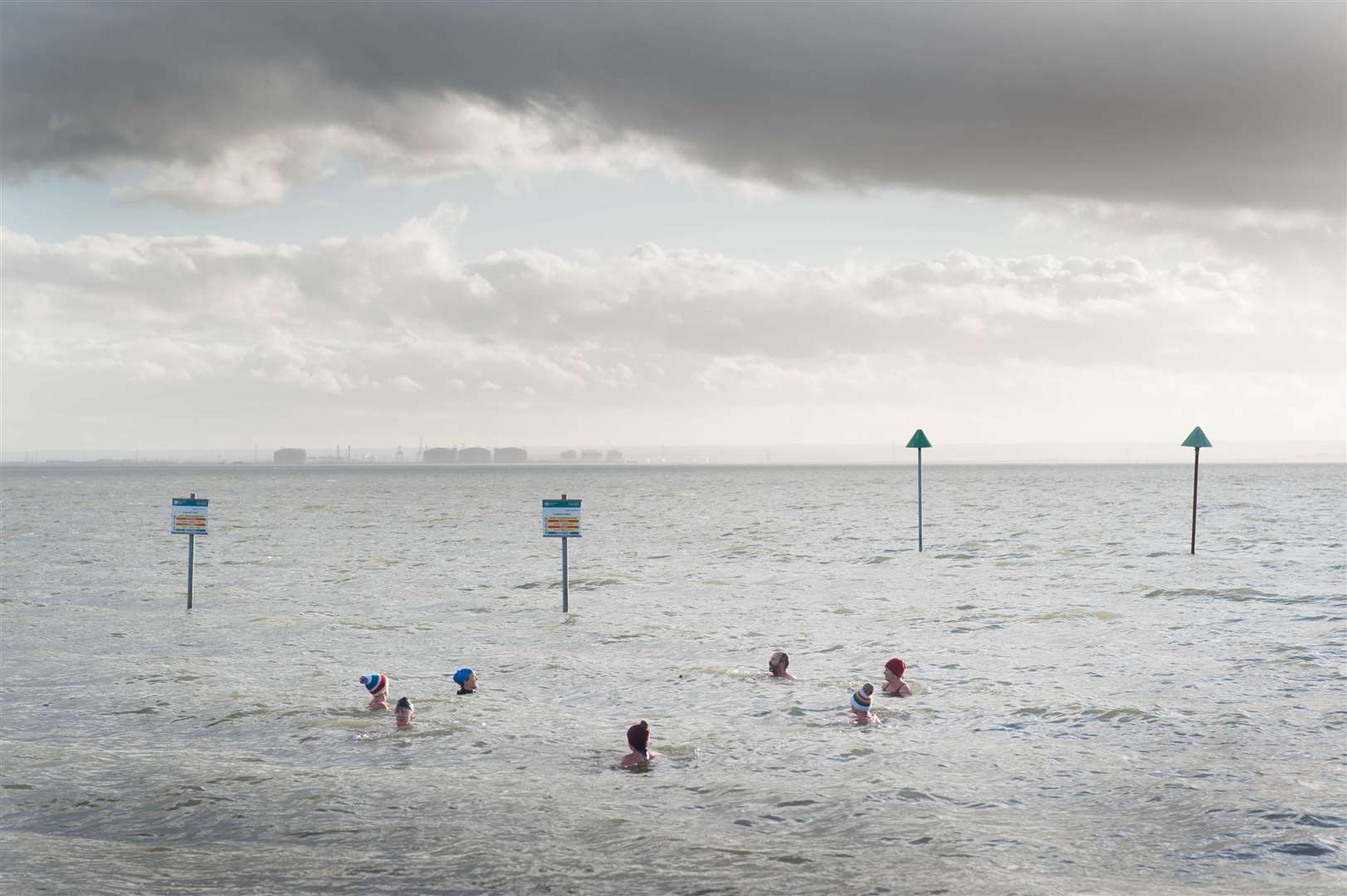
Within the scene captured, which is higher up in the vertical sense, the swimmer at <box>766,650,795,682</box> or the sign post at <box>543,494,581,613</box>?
the sign post at <box>543,494,581,613</box>

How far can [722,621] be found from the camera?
88.7ft

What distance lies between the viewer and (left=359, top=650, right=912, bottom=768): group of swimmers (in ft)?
43.7

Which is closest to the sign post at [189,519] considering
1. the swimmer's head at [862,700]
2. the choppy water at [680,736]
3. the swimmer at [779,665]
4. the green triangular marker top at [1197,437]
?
the choppy water at [680,736]

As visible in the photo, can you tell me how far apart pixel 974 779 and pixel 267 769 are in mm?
8372

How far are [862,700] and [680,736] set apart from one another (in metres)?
2.68

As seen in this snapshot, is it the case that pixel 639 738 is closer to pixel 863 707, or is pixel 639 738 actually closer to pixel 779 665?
pixel 863 707

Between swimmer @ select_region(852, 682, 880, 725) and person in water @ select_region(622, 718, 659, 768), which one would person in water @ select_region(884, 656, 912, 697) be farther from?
person in water @ select_region(622, 718, 659, 768)

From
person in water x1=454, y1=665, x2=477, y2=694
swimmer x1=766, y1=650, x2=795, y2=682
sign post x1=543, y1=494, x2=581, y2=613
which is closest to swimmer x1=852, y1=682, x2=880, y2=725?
swimmer x1=766, y1=650, x2=795, y2=682

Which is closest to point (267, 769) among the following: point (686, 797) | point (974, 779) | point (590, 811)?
point (590, 811)

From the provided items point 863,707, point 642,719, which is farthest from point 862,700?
point 642,719

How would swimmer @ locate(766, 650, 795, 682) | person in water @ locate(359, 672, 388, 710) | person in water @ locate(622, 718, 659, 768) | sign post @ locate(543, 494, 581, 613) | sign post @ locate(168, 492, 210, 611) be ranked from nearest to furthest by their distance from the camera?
person in water @ locate(622, 718, 659, 768) → person in water @ locate(359, 672, 388, 710) → swimmer @ locate(766, 650, 795, 682) → sign post @ locate(543, 494, 581, 613) → sign post @ locate(168, 492, 210, 611)

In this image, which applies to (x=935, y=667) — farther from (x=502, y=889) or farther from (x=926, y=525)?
(x=926, y=525)

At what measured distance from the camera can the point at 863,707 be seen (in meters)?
15.7

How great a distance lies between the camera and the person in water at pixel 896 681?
1747cm
